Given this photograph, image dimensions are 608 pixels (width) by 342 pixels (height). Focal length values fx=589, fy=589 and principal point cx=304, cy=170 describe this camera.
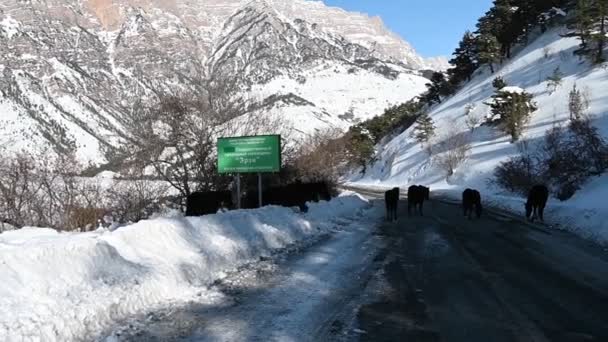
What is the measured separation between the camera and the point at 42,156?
20.3m

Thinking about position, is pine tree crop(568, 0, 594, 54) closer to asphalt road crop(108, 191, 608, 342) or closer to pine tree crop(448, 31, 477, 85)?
pine tree crop(448, 31, 477, 85)

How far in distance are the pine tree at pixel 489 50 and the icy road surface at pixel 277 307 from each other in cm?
7039

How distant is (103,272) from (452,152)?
57.5 meters

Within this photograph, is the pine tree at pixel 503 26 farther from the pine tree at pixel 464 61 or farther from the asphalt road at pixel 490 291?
the asphalt road at pixel 490 291

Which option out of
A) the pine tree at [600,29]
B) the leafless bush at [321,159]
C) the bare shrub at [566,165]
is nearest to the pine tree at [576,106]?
the bare shrub at [566,165]

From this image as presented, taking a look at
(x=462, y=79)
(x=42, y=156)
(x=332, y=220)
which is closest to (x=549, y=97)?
(x=462, y=79)

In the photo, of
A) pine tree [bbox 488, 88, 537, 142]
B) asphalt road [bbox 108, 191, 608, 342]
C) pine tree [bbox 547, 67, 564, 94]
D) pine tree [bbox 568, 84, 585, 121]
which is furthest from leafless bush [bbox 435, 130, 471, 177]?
asphalt road [bbox 108, 191, 608, 342]

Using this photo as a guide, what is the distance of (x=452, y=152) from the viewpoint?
62.2m

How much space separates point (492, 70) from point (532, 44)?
19.3 feet

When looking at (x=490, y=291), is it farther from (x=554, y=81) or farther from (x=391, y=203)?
(x=554, y=81)

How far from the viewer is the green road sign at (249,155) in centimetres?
2138

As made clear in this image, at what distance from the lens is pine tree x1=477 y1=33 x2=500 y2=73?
76.6m

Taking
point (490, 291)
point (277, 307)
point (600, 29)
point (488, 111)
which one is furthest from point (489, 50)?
point (277, 307)

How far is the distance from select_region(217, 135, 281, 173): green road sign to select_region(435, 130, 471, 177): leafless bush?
140 ft
